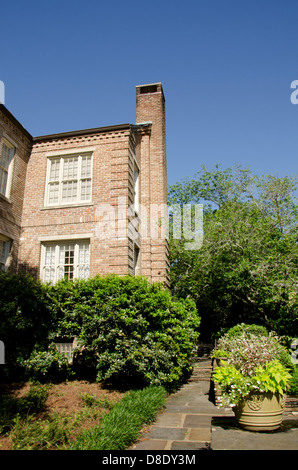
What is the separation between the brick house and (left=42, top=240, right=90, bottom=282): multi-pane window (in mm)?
37

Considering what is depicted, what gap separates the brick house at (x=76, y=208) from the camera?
1250 centimetres

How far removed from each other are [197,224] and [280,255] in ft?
15.6

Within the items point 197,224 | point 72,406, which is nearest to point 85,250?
point 197,224

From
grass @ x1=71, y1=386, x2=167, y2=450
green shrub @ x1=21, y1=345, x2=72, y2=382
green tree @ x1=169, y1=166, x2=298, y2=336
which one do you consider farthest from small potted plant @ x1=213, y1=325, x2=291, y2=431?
green tree @ x1=169, y1=166, x2=298, y2=336

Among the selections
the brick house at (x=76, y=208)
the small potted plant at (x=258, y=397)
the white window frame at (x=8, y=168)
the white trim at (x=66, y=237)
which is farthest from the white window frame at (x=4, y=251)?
the small potted plant at (x=258, y=397)

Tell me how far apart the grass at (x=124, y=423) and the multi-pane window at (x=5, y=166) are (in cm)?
917

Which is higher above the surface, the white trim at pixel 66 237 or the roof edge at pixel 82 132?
the roof edge at pixel 82 132

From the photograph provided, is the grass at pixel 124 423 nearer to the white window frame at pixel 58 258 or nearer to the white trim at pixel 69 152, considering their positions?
the white window frame at pixel 58 258

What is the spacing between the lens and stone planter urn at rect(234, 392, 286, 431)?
393cm

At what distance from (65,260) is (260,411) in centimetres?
1003

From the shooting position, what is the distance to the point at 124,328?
26.2ft

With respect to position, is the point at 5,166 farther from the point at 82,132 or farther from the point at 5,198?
the point at 82,132

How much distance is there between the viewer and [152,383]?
7895 millimetres

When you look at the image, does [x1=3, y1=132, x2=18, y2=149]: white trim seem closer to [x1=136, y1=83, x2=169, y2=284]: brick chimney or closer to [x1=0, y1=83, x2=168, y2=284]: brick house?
[x1=0, y1=83, x2=168, y2=284]: brick house
